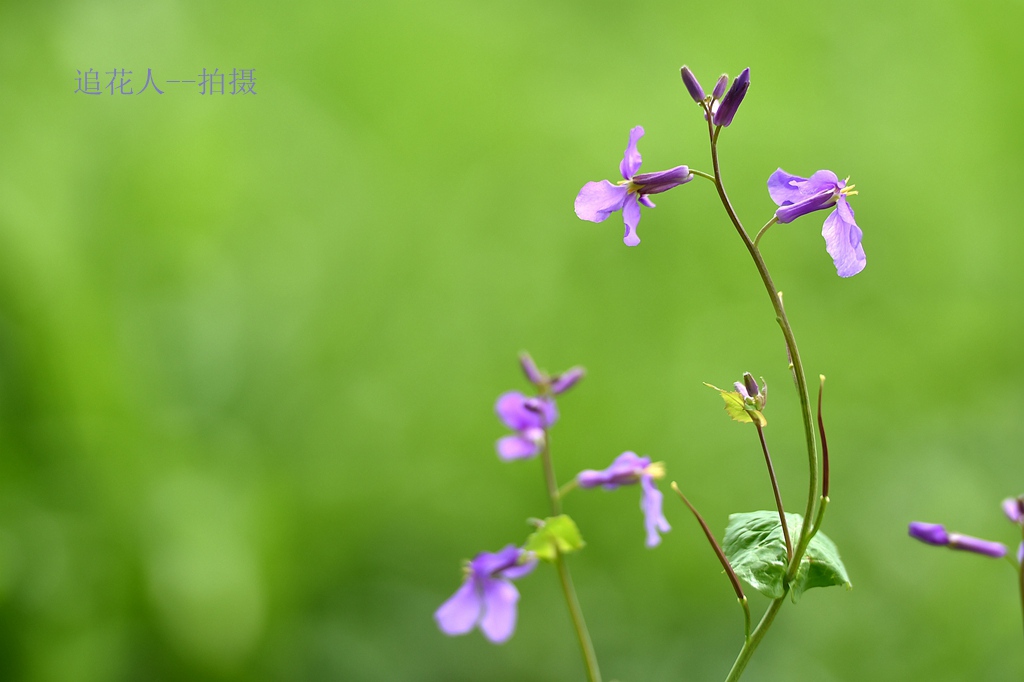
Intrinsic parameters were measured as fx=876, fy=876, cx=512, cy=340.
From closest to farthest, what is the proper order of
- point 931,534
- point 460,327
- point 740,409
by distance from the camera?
1. point 931,534
2. point 740,409
3. point 460,327

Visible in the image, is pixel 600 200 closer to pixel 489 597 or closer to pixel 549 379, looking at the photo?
pixel 549 379

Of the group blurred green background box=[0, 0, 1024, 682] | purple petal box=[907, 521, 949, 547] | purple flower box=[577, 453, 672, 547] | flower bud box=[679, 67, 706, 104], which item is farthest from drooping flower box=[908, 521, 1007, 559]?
blurred green background box=[0, 0, 1024, 682]

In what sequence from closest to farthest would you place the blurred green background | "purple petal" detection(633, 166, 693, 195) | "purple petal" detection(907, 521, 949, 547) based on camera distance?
"purple petal" detection(907, 521, 949, 547), "purple petal" detection(633, 166, 693, 195), the blurred green background

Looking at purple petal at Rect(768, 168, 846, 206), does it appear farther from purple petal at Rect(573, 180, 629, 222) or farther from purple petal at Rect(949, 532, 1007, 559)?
purple petal at Rect(949, 532, 1007, 559)

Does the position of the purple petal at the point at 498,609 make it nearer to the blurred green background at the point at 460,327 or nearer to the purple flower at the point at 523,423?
the purple flower at the point at 523,423

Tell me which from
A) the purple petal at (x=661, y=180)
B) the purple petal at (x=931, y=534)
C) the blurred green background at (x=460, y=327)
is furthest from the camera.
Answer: the blurred green background at (x=460, y=327)

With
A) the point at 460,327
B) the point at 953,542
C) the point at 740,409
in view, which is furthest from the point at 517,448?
the point at 460,327

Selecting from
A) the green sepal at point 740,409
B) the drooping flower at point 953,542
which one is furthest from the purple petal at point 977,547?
the green sepal at point 740,409

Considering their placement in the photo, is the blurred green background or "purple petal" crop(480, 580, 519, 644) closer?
"purple petal" crop(480, 580, 519, 644)
